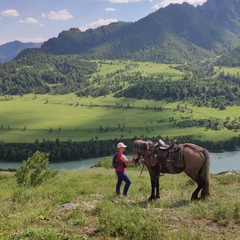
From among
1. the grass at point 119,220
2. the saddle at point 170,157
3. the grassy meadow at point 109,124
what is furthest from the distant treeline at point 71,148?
the grass at point 119,220

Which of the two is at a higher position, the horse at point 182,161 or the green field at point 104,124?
the horse at point 182,161

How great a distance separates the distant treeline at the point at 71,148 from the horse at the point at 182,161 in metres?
99.0

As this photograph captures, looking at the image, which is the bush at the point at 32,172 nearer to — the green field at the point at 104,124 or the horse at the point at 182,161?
the horse at the point at 182,161

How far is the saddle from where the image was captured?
13039mm

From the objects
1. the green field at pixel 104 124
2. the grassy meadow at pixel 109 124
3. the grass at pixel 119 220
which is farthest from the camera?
the green field at pixel 104 124

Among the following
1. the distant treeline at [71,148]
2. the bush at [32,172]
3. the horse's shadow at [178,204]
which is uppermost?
the horse's shadow at [178,204]

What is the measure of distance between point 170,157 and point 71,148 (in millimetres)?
106817

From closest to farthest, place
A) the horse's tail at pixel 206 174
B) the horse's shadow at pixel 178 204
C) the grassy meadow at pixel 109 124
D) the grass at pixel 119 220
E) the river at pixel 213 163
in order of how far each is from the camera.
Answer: the grass at pixel 119 220 → the horse's shadow at pixel 178 204 → the horse's tail at pixel 206 174 → the river at pixel 213 163 → the grassy meadow at pixel 109 124

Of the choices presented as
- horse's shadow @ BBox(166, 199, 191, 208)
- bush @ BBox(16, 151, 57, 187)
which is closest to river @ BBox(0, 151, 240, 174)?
bush @ BBox(16, 151, 57, 187)

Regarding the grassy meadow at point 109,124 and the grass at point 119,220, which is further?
the grassy meadow at point 109,124

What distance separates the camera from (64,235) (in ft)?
27.8

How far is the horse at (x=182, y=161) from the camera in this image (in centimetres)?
1275

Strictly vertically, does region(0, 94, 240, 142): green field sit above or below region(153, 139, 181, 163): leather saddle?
below

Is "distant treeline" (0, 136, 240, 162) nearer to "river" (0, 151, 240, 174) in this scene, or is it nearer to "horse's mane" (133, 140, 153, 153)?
"river" (0, 151, 240, 174)
